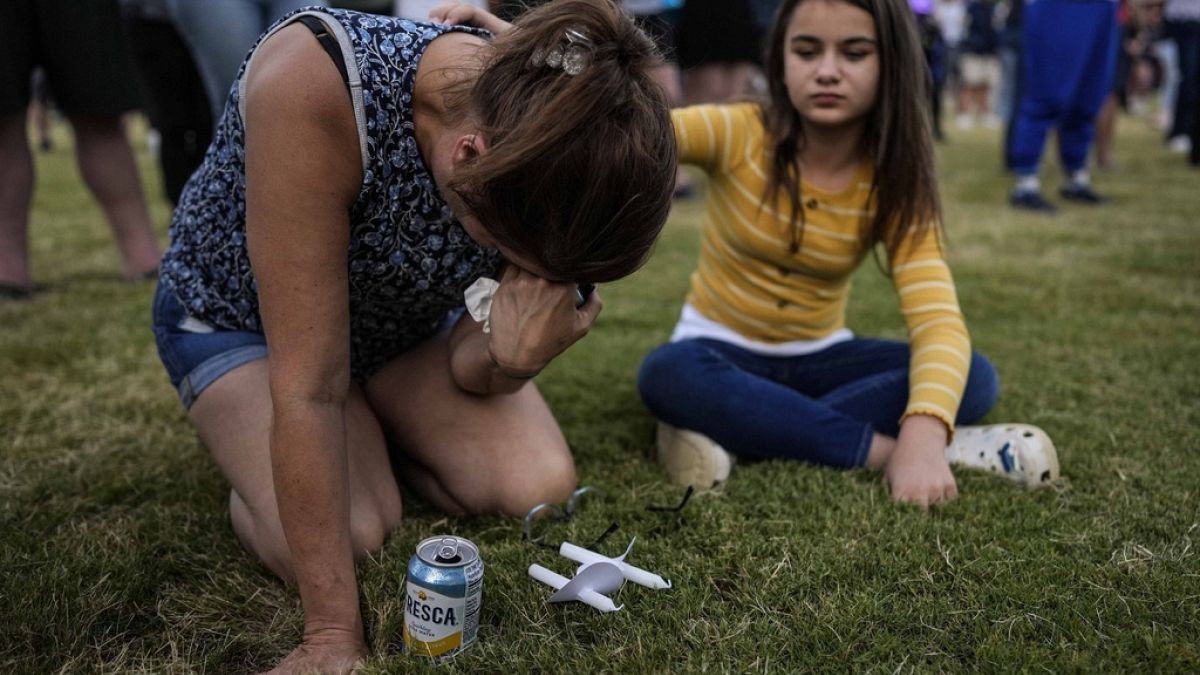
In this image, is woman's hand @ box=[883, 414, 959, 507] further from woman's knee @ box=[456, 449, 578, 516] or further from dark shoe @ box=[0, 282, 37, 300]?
dark shoe @ box=[0, 282, 37, 300]

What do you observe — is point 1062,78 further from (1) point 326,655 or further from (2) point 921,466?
(1) point 326,655

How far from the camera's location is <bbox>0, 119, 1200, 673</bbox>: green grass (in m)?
1.46

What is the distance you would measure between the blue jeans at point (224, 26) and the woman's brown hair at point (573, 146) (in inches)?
76.6

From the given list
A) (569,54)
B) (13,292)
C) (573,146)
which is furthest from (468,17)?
(13,292)

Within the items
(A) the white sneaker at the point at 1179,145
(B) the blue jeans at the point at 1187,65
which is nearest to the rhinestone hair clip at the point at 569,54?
(B) the blue jeans at the point at 1187,65

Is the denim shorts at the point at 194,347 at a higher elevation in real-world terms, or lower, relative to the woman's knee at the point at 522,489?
higher

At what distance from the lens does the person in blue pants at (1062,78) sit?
17.9ft

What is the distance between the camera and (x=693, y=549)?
69.3 inches

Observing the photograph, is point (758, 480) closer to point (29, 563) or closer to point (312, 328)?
point (312, 328)

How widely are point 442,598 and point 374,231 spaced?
0.63m

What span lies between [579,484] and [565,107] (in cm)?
103

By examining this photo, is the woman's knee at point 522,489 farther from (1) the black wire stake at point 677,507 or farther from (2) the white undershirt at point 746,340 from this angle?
(2) the white undershirt at point 746,340

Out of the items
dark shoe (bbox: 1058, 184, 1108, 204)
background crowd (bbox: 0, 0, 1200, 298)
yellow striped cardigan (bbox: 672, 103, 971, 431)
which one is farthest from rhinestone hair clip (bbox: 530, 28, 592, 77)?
dark shoe (bbox: 1058, 184, 1108, 204)

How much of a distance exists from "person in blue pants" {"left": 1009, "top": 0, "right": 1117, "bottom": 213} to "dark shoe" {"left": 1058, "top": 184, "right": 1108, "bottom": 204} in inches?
0.6
